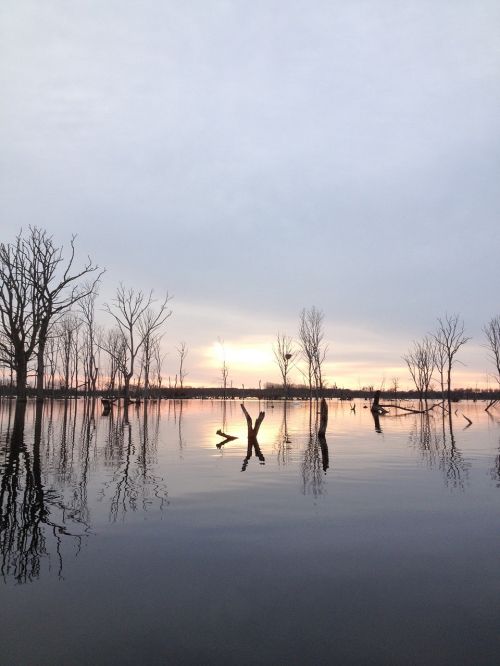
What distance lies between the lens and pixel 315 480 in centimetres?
840

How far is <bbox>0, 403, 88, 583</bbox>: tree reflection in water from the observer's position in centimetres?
422

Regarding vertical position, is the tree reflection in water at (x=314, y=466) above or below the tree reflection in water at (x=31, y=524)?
below

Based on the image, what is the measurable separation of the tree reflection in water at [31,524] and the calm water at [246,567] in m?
0.02

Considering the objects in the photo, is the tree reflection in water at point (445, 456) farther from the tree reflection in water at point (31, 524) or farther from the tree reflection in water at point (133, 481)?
the tree reflection in water at point (31, 524)

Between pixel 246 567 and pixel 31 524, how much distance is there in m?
2.62

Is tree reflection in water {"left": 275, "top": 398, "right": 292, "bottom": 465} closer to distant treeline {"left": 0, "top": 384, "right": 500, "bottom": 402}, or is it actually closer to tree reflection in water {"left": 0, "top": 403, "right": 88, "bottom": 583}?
tree reflection in water {"left": 0, "top": 403, "right": 88, "bottom": 583}

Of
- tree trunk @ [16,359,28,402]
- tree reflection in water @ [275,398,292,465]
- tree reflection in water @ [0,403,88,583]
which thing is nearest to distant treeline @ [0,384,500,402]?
tree trunk @ [16,359,28,402]

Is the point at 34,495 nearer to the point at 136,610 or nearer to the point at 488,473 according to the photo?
the point at 136,610

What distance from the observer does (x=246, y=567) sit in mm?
4254

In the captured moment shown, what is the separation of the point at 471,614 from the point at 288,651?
1472mm

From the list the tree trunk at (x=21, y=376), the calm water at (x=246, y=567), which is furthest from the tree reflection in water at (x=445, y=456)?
the tree trunk at (x=21, y=376)

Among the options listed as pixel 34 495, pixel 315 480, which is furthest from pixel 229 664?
pixel 315 480

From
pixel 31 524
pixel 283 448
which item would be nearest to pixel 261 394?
pixel 283 448

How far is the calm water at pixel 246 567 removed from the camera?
2979 millimetres
